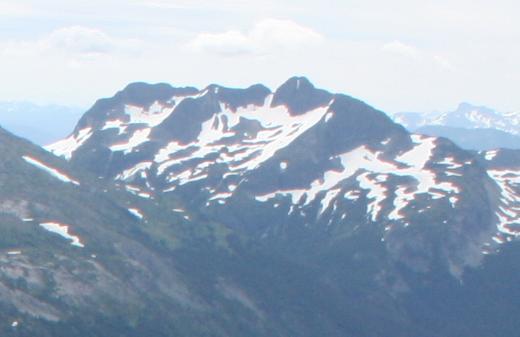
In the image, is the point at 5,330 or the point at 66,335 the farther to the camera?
the point at 66,335

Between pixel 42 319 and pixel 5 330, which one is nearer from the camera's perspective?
pixel 5 330

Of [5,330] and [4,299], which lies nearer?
[5,330]
